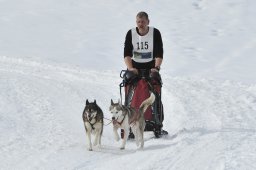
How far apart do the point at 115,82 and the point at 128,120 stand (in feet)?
19.3

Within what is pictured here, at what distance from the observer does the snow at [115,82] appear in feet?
23.8

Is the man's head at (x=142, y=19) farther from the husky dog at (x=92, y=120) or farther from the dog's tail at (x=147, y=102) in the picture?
the husky dog at (x=92, y=120)

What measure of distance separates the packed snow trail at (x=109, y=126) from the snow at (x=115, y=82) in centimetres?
2

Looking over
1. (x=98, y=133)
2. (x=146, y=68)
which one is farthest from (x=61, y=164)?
(x=146, y=68)

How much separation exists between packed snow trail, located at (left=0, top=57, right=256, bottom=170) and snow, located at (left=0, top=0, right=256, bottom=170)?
0.6 inches

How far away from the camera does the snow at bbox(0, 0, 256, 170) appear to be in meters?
7.24

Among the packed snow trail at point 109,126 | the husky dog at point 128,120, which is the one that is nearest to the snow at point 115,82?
the packed snow trail at point 109,126

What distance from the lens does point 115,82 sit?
44.9ft

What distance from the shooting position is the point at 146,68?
8.74 m

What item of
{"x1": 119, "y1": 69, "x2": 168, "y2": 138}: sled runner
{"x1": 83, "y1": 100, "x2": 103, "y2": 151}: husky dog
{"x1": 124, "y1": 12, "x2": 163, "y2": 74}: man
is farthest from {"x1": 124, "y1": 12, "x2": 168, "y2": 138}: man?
{"x1": 83, "y1": 100, "x2": 103, "y2": 151}: husky dog

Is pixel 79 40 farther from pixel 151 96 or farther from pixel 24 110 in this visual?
pixel 151 96

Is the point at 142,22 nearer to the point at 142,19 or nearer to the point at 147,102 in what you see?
the point at 142,19

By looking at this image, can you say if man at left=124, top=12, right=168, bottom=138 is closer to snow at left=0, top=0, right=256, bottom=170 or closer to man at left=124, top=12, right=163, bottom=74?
man at left=124, top=12, right=163, bottom=74

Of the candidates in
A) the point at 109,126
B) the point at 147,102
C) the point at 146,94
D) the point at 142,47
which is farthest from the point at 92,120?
the point at 109,126
